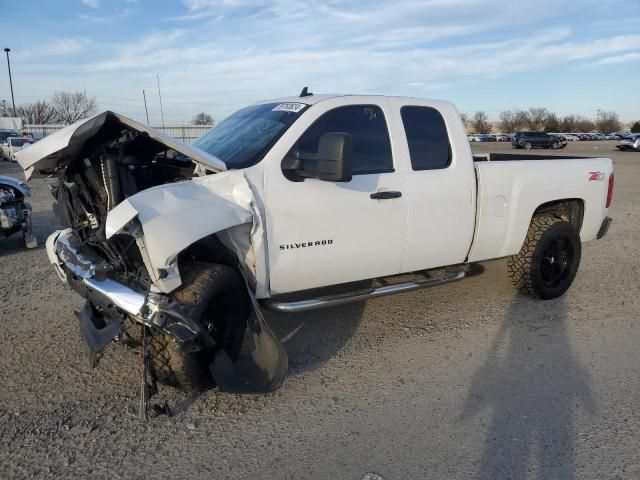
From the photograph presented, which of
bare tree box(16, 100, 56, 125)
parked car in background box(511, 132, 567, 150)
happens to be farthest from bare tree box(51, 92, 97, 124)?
parked car in background box(511, 132, 567, 150)

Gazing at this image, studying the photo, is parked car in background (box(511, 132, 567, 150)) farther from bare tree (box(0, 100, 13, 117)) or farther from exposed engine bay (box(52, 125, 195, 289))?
bare tree (box(0, 100, 13, 117))

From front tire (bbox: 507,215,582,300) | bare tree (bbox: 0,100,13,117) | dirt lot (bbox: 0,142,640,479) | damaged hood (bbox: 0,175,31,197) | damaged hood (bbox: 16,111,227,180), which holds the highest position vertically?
bare tree (bbox: 0,100,13,117)

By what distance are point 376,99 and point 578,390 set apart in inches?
105

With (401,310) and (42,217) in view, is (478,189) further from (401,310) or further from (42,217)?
(42,217)

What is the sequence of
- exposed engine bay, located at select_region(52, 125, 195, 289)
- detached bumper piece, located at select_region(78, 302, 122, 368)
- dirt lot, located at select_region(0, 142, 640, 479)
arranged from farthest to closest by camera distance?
exposed engine bay, located at select_region(52, 125, 195, 289) → detached bumper piece, located at select_region(78, 302, 122, 368) → dirt lot, located at select_region(0, 142, 640, 479)

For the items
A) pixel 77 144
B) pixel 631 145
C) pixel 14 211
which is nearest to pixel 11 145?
pixel 14 211

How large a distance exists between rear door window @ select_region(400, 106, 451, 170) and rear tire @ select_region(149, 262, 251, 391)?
1.85m

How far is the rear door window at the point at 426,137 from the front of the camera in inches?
181

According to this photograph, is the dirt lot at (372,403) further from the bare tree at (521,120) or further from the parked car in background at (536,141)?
the bare tree at (521,120)

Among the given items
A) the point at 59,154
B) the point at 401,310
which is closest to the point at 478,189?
the point at 401,310

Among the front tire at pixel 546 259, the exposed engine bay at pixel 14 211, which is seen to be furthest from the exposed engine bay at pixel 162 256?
the exposed engine bay at pixel 14 211

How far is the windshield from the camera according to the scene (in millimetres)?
4012

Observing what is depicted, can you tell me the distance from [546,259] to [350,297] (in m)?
2.59

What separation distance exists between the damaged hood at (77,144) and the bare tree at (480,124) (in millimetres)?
90316
